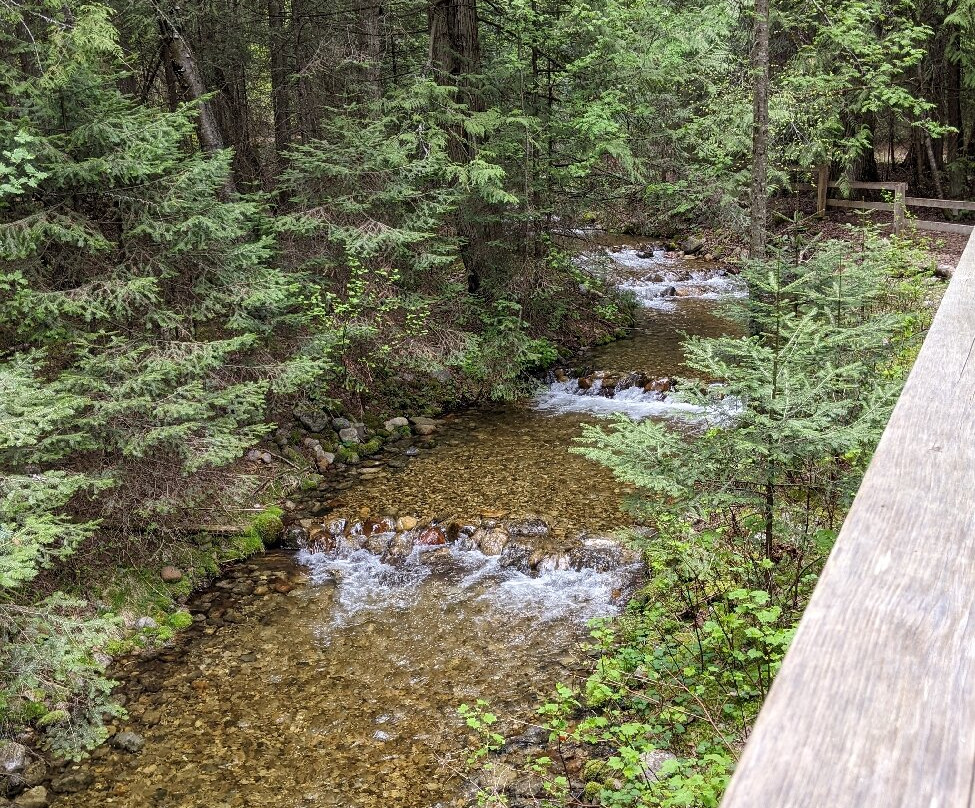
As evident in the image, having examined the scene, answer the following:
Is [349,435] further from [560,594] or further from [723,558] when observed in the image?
[723,558]

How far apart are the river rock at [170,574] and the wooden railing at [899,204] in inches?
401

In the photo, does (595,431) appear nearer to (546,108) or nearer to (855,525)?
(855,525)

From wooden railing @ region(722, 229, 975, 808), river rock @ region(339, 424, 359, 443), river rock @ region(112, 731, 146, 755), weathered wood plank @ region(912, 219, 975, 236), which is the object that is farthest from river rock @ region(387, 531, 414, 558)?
weathered wood plank @ region(912, 219, 975, 236)

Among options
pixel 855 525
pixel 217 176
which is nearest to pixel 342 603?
pixel 217 176

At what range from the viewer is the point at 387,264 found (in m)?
10.4

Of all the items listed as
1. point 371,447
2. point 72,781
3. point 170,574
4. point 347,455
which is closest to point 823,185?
point 371,447

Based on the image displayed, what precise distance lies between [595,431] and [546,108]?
9320 mm

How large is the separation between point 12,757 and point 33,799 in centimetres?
43

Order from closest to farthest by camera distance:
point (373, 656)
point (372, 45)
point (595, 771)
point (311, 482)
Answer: point (595, 771) < point (373, 656) < point (311, 482) < point (372, 45)

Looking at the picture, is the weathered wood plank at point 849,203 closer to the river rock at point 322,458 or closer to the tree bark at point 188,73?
the river rock at point 322,458

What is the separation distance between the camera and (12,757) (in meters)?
4.83

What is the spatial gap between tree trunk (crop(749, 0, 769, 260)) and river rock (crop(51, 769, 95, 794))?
9445 mm

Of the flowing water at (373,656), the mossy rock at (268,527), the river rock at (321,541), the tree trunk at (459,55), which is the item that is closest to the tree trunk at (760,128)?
the tree trunk at (459,55)

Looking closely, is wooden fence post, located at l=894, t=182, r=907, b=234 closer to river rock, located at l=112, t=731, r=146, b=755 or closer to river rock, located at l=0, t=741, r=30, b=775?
river rock, located at l=112, t=731, r=146, b=755
